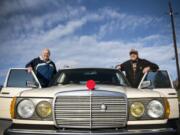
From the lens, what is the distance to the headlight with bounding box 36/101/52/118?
5.46 m

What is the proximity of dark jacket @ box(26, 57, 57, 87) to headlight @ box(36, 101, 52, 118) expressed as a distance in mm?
3833

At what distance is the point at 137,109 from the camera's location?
217 inches

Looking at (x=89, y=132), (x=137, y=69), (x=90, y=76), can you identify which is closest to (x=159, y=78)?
(x=137, y=69)

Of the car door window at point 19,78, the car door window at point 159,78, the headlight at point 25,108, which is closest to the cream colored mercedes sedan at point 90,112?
the headlight at point 25,108

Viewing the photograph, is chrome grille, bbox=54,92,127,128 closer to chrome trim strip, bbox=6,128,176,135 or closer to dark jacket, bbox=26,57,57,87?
chrome trim strip, bbox=6,128,176,135

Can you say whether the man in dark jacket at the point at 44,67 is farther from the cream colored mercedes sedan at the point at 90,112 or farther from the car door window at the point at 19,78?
the cream colored mercedes sedan at the point at 90,112

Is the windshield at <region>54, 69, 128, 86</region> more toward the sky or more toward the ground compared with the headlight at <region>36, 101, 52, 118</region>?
more toward the sky

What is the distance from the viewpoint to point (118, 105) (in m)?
5.36

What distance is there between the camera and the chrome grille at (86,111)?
5305 millimetres

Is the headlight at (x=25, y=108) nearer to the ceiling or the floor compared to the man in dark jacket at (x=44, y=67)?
nearer to the floor

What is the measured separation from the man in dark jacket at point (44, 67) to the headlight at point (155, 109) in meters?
4.16

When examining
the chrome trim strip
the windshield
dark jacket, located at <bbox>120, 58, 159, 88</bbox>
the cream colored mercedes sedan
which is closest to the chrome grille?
the cream colored mercedes sedan

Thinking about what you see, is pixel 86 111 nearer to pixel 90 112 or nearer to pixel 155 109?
pixel 90 112

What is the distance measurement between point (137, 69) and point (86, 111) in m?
4.02
